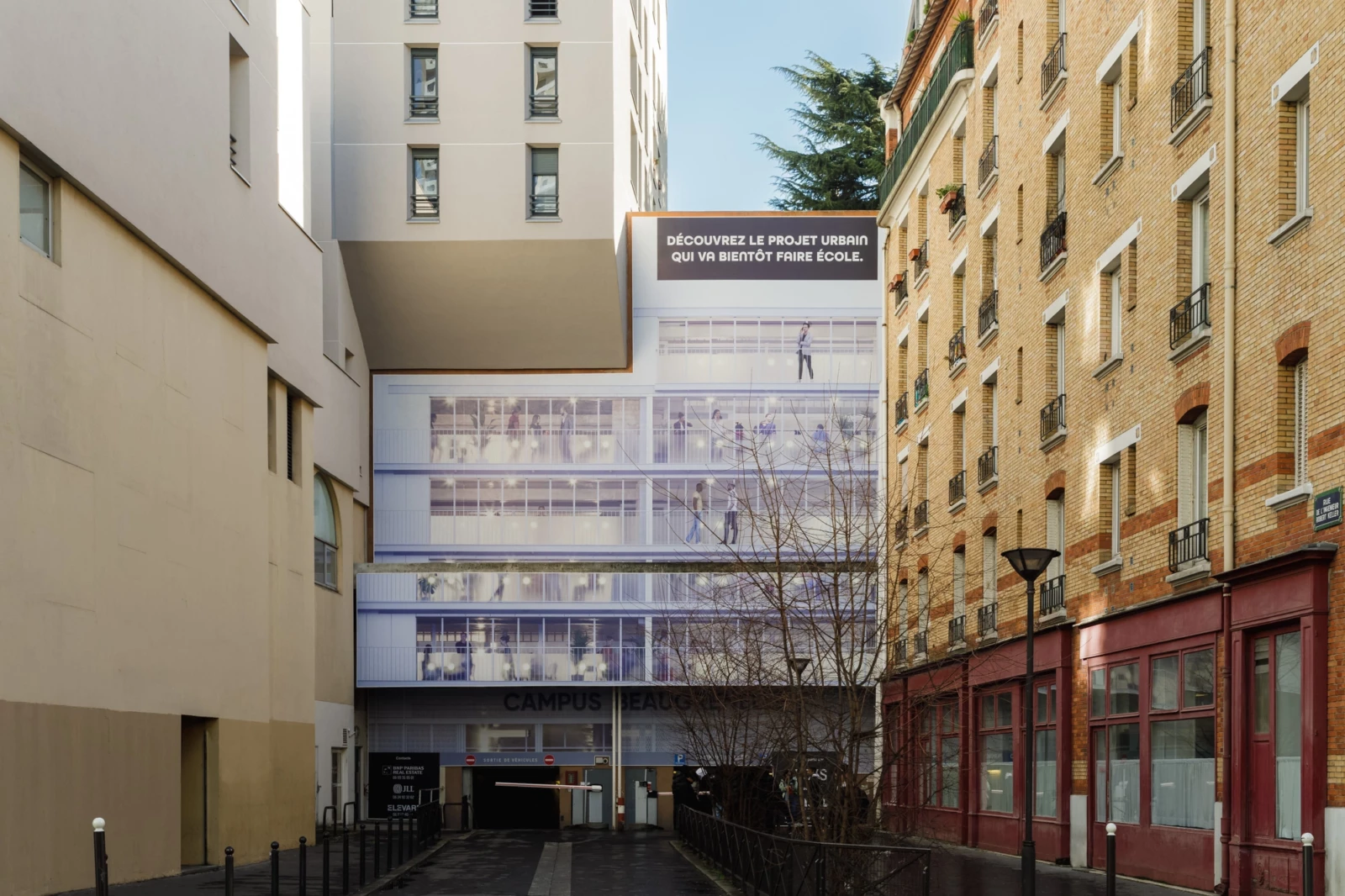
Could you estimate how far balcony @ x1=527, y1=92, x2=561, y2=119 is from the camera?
5247cm

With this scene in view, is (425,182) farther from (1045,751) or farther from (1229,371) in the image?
(1229,371)

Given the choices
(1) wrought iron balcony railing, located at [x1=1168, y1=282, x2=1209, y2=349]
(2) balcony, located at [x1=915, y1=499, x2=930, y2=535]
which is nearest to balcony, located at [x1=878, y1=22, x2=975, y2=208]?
(2) balcony, located at [x1=915, y1=499, x2=930, y2=535]

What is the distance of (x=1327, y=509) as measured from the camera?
17688 mm

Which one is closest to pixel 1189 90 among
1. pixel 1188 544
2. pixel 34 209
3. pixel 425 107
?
pixel 1188 544

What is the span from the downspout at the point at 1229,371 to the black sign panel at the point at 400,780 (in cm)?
3709

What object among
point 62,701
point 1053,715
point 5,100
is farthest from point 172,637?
point 1053,715

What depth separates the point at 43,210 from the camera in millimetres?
22281

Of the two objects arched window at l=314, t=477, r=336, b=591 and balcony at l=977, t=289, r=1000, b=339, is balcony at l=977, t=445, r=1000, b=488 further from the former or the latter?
→ arched window at l=314, t=477, r=336, b=591

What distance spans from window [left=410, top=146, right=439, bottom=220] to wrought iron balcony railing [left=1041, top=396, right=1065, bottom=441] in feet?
87.9

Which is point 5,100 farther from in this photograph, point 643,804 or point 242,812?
point 643,804

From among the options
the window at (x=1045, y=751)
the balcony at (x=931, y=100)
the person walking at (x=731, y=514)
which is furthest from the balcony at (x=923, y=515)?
the person walking at (x=731, y=514)

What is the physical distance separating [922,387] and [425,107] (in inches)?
790

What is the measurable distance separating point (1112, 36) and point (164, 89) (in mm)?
14737

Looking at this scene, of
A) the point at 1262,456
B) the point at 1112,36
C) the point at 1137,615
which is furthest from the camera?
the point at 1112,36
